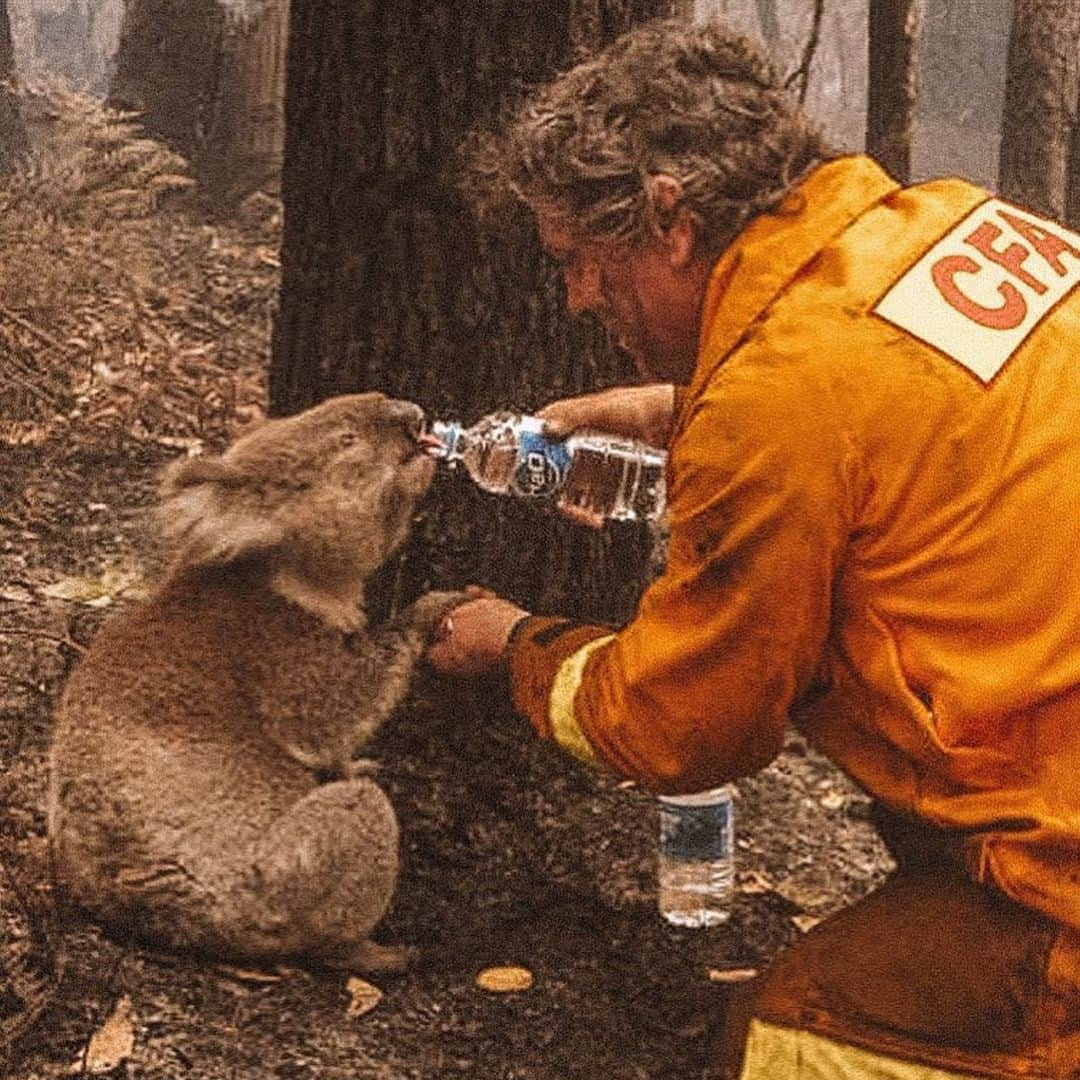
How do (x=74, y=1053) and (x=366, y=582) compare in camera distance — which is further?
(x=366, y=582)

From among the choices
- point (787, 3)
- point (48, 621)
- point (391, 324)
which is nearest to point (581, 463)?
point (391, 324)

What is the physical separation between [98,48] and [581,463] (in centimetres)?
1271

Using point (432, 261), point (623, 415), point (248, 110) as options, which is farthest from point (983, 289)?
point (248, 110)

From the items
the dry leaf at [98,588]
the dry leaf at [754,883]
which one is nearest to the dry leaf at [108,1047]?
the dry leaf at [754,883]

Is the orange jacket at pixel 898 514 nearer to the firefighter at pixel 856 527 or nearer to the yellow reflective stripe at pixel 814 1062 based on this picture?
the firefighter at pixel 856 527

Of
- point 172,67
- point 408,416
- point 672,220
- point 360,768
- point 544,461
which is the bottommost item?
point 360,768

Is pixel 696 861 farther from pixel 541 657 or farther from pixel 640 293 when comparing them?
pixel 640 293

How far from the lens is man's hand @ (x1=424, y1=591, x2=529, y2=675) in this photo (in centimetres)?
426

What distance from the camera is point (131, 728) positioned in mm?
4453

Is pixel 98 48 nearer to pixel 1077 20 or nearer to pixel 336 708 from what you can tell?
pixel 1077 20

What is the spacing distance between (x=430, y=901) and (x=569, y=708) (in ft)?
4.40

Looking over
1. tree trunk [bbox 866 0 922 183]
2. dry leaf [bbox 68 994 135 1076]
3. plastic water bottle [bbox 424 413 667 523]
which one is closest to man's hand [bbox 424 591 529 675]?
plastic water bottle [bbox 424 413 667 523]

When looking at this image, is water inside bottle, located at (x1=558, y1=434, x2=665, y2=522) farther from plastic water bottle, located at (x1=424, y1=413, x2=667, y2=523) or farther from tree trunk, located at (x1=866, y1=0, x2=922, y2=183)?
tree trunk, located at (x1=866, y1=0, x2=922, y2=183)

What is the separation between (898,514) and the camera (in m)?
3.28
